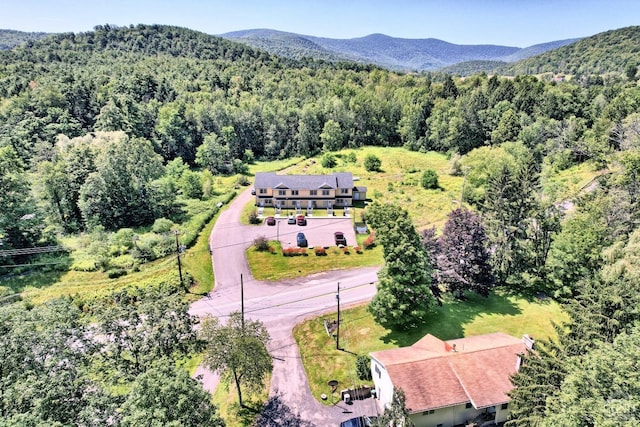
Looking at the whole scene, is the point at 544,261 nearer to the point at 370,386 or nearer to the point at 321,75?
the point at 370,386

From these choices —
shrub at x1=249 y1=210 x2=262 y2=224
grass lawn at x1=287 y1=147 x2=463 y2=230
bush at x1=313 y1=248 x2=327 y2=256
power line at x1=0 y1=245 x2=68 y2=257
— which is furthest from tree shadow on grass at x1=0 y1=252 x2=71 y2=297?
grass lawn at x1=287 y1=147 x2=463 y2=230

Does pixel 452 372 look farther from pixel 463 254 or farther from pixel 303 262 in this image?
pixel 303 262

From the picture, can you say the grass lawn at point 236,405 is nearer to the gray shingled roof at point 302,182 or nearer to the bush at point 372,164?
the gray shingled roof at point 302,182

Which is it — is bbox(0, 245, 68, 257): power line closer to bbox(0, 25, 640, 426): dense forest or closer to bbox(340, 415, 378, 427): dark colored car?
bbox(0, 25, 640, 426): dense forest

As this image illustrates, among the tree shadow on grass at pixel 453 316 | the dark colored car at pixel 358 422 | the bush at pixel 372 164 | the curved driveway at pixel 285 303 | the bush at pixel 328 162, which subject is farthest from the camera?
the bush at pixel 328 162

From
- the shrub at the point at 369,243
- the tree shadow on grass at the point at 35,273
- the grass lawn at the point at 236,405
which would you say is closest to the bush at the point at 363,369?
the grass lawn at the point at 236,405
